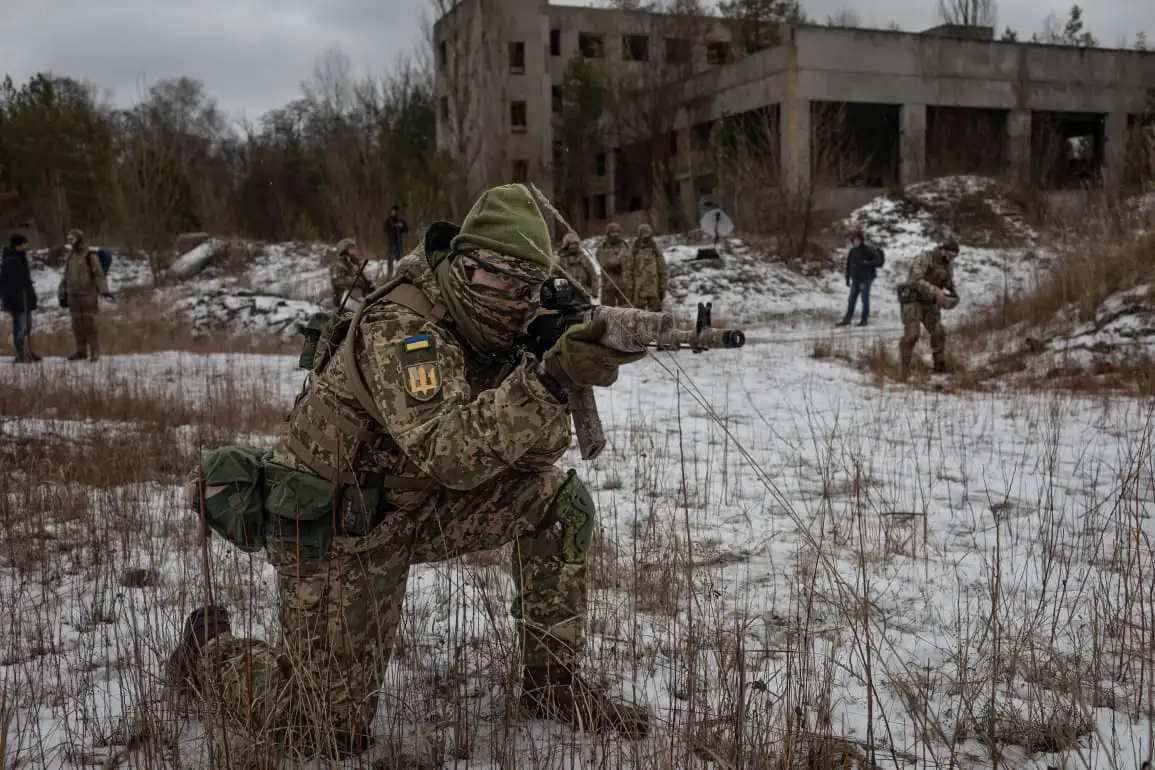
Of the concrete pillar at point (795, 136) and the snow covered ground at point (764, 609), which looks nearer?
the snow covered ground at point (764, 609)

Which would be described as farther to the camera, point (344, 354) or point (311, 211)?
point (311, 211)

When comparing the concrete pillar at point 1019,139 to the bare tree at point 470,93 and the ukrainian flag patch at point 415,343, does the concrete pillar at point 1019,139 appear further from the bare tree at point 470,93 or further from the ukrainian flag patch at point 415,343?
the ukrainian flag patch at point 415,343

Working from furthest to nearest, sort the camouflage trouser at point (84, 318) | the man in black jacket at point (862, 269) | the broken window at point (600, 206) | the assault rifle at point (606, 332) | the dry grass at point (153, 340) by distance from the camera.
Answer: the broken window at point (600, 206) → the man in black jacket at point (862, 269) → the dry grass at point (153, 340) → the camouflage trouser at point (84, 318) → the assault rifle at point (606, 332)

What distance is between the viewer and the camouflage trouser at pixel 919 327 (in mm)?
9039

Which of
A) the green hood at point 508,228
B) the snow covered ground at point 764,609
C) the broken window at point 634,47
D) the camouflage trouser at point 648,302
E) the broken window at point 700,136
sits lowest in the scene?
the snow covered ground at point 764,609

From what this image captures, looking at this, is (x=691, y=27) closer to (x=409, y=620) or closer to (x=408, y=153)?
(x=408, y=153)

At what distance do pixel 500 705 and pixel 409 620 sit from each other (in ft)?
1.95

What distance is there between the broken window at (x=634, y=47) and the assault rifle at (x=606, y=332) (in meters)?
35.0

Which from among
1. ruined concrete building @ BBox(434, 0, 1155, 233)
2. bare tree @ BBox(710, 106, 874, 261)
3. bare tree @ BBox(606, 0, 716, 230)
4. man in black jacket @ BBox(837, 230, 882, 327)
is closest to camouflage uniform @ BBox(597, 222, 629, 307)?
man in black jacket @ BBox(837, 230, 882, 327)

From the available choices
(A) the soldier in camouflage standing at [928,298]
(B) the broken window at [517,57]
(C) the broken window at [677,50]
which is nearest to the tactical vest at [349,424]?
(A) the soldier in camouflage standing at [928,298]

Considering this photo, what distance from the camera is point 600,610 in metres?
3.00

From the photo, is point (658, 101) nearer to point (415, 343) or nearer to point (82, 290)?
point (82, 290)

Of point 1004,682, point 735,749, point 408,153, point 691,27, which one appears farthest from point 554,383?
point 691,27

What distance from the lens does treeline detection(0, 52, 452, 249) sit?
1005 inches
